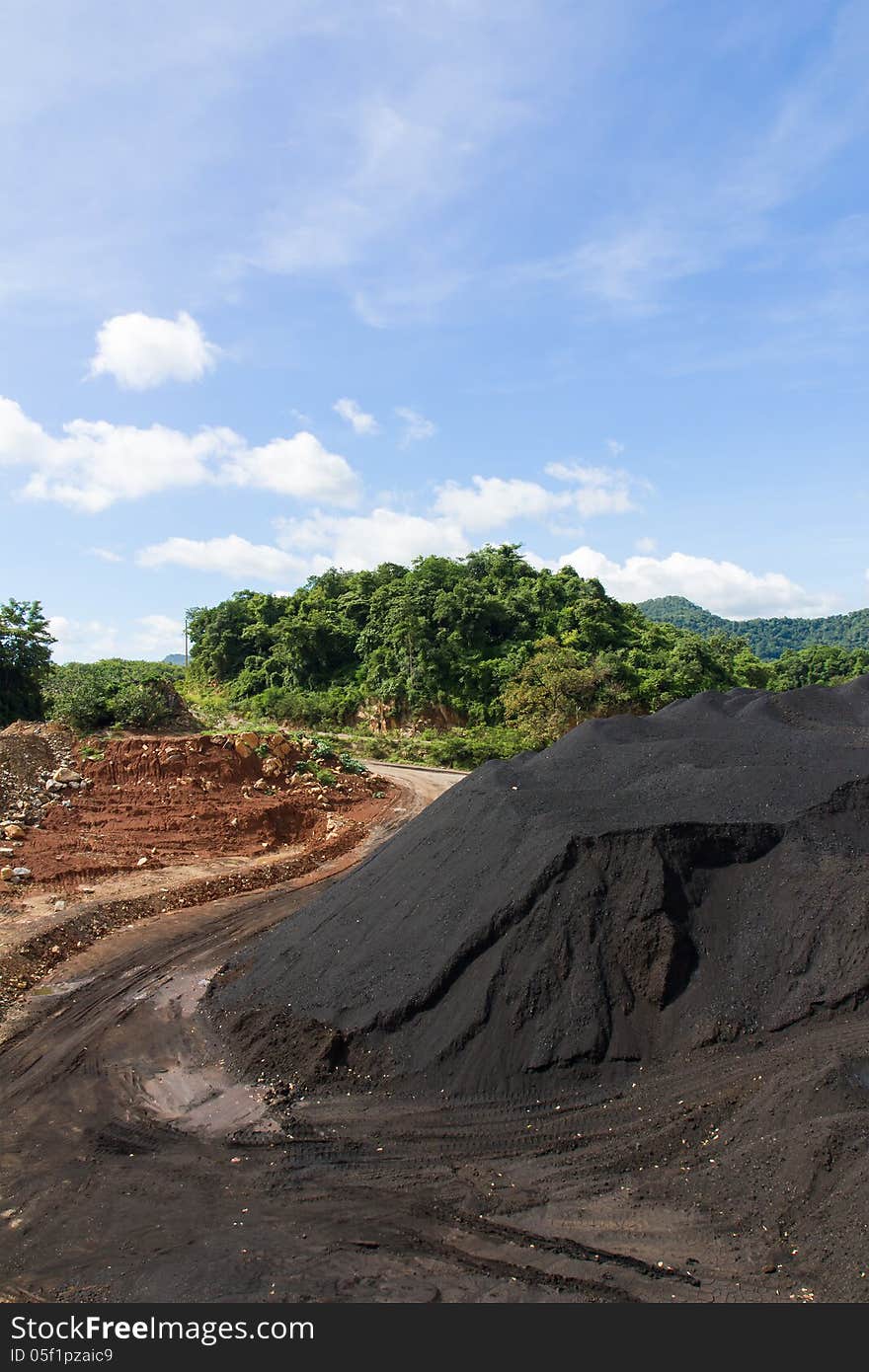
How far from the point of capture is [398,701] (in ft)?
107

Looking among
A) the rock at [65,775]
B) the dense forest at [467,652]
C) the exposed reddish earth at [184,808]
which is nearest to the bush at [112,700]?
the exposed reddish earth at [184,808]

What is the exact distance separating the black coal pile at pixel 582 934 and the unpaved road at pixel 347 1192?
411 mm

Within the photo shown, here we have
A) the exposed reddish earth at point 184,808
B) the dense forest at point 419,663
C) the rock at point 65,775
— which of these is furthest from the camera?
the dense forest at point 419,663

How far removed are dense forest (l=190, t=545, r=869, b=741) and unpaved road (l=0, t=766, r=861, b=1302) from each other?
65.5 feet

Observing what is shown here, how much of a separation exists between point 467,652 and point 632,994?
25.3 meters

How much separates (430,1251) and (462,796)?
20.3 feet

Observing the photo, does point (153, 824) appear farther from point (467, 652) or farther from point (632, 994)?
point (467, 652)

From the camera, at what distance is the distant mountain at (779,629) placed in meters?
106

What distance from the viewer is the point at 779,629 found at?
116m

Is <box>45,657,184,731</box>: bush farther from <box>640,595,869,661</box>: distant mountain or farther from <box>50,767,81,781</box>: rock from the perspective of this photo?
<box>640,595,869,661</box>: distant mountain

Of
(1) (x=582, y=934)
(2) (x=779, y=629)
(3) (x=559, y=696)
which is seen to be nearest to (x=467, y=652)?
(3) (x=559, y=696)

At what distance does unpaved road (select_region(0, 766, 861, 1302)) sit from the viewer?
5.11 meters

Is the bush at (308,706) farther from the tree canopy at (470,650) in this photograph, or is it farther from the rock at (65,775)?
the rock at (65,775)
